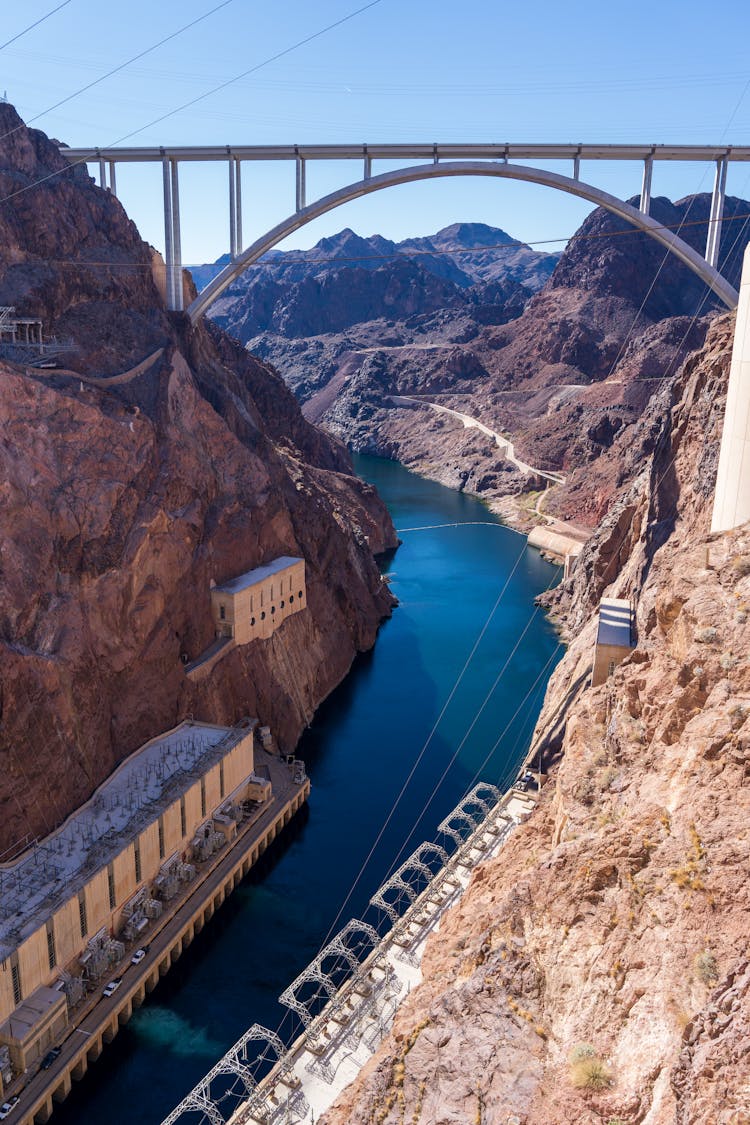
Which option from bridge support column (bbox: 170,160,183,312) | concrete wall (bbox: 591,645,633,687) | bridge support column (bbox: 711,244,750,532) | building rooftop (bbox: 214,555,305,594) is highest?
bridge support column (bbox: 170,160,183,312)

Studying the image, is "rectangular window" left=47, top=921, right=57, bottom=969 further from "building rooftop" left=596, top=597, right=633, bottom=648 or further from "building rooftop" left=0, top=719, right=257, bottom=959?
"building rooftop" left=596, top=597, right=633, bottom=648

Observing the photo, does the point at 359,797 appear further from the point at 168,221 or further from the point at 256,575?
the point at 168,221

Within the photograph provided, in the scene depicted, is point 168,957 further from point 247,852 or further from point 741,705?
point 741,705

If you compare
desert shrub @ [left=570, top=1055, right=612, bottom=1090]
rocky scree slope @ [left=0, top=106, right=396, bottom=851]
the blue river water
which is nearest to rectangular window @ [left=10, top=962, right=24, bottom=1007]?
the blue river water

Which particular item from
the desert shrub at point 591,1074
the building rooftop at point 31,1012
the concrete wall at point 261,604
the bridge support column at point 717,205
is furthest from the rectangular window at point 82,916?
the bridge support column at point 717,205

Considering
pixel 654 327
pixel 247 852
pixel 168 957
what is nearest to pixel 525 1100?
pixel 168 957

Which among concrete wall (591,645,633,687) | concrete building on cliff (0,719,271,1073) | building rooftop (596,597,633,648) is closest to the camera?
concrete building on cliff (0,719,271,1073)
